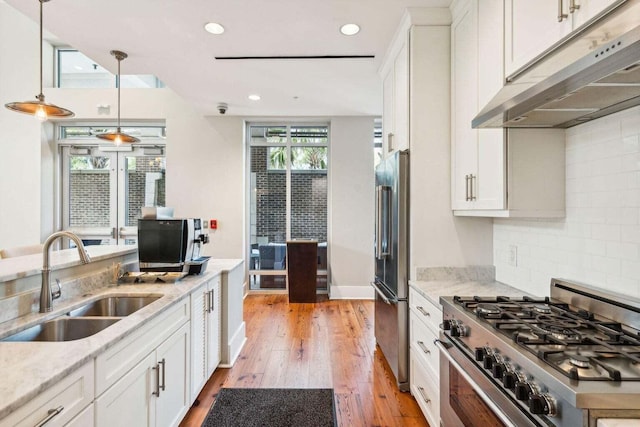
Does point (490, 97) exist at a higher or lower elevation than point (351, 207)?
higher

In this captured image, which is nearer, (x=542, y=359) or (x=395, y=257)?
(x=542, y=359)

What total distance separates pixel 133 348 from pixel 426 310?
159 cm

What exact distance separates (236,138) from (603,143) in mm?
4587

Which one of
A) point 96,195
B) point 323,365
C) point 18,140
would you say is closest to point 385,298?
point 323,365

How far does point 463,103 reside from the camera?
2.20m

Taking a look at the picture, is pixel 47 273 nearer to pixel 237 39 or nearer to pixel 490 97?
pixel 237 39

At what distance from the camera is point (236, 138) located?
5.23 metres

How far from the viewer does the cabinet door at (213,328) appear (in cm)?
254

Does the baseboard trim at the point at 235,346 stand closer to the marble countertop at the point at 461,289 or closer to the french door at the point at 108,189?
the marble countertop at the point at 461,289

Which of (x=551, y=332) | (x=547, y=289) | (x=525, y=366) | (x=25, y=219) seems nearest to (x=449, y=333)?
(x=551, y=332)

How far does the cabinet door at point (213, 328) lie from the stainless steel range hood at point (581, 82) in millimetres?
2158

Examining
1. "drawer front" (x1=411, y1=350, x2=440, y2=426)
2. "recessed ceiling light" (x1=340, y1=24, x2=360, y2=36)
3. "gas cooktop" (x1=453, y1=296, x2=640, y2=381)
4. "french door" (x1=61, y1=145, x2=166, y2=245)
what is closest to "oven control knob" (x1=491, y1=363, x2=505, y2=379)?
"gas cooktop" (x1=453, y1=296, x2=640, y2=381)

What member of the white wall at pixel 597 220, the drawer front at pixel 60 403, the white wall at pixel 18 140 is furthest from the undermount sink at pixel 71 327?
the white wall at pixel 18 140

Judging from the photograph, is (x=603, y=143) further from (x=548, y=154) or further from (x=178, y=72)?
(x=178, y=72)
